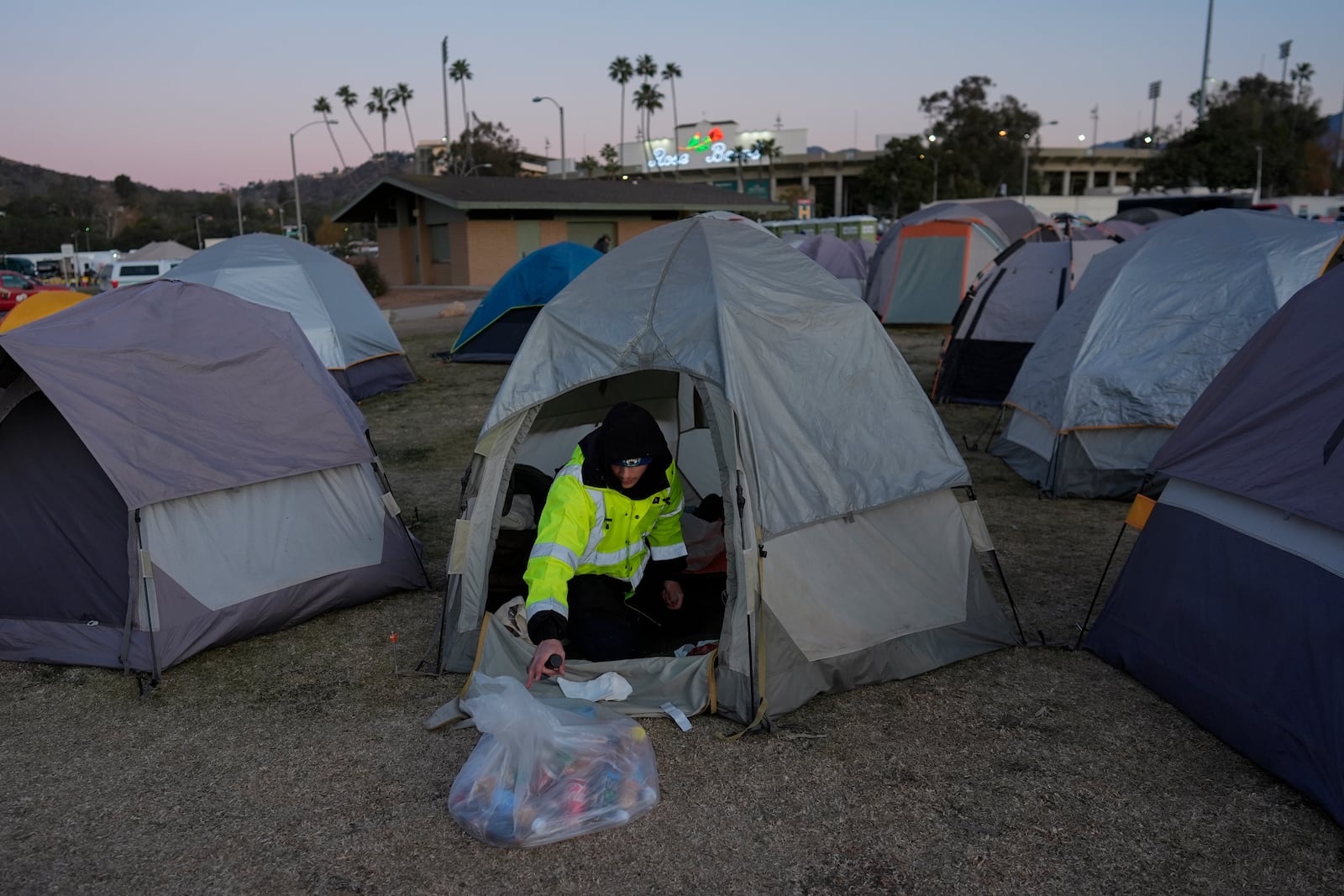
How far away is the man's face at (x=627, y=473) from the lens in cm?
424

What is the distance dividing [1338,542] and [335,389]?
16.8 ft

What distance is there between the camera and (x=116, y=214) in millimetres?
84062

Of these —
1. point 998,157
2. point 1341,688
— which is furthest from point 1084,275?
point 998,157

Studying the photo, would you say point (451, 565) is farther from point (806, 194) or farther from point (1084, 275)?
point (806, 194)

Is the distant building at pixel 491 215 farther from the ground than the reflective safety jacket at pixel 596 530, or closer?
farther from the ground

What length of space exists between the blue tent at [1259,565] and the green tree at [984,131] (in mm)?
61258

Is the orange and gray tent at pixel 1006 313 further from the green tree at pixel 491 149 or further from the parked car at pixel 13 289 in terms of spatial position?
the green tree at pixel 491 149

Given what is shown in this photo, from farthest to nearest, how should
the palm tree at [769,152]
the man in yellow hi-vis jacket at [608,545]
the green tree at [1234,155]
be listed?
the palm tree at [769,152] → the green tree at [1234,155] → the man in yellow hi-vis jacket at [608,545]

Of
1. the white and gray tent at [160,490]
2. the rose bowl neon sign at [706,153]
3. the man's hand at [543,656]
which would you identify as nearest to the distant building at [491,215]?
the white and gray tent at [160,490]

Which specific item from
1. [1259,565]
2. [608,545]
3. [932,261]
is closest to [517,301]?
[932,261]

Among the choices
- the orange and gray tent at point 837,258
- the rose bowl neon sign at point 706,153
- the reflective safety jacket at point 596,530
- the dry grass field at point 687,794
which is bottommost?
the dry grass field at point 687,794

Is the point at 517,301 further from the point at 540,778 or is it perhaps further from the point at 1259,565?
the point at 1259,565

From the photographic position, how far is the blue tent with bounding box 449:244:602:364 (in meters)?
14.1

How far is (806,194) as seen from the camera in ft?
221
